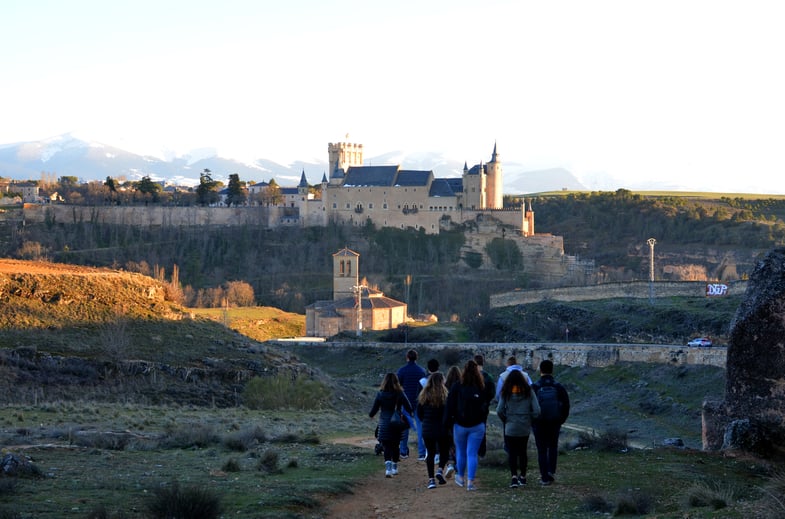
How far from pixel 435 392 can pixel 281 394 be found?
16917mm

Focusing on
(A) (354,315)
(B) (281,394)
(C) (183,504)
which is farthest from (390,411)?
(A) (354,315)

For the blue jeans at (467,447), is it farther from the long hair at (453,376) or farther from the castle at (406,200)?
the castle at (406,200)

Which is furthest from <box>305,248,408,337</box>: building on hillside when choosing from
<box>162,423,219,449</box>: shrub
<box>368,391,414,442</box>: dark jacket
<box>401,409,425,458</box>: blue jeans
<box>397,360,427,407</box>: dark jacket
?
<box>368,391,414,442</box>: dark jacket

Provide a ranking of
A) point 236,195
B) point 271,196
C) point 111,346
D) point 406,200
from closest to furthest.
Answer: point 111,346, point 406,200, point 236,195, point 271,196

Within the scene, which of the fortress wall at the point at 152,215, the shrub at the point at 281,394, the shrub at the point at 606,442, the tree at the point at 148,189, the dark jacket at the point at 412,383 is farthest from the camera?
the tree at the point at 148,189

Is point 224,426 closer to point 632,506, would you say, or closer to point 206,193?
point 632,506

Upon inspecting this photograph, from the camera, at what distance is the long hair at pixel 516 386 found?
13344 millimetres

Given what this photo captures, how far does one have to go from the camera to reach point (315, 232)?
97000 millimetres

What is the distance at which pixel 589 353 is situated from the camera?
43281 mm

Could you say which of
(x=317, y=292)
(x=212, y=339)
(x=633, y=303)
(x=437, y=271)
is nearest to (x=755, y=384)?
(x=212, y=339)

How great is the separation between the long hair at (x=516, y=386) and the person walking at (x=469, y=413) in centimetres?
28

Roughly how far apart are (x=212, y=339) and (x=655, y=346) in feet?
52.7

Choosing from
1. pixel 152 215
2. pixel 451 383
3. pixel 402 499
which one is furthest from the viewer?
pixel 152 215

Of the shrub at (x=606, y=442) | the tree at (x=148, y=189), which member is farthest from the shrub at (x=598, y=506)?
the tree at (x=148, y=189)
